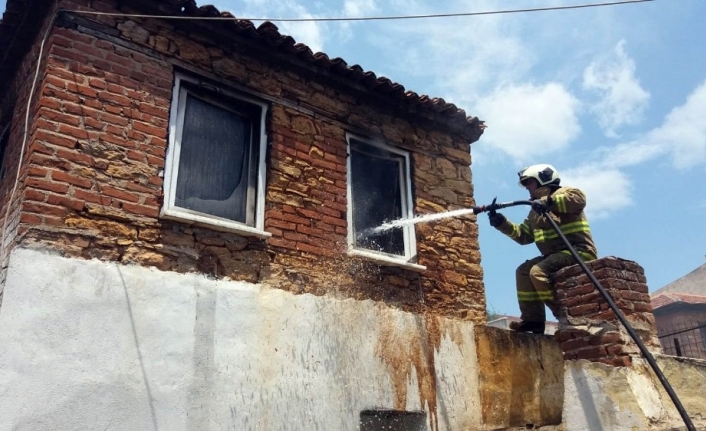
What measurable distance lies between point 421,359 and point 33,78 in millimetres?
4423

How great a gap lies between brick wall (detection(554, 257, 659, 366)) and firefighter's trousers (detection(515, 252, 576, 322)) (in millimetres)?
178

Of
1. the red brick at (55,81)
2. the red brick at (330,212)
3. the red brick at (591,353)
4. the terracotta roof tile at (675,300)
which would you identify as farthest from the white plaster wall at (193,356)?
the terracotta roof tile at (675,300)

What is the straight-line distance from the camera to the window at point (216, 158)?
5020mm

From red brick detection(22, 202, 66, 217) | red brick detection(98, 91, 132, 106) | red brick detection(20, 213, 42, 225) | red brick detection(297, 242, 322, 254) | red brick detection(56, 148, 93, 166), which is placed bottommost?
red brick detection(20, 213, 42, 225)

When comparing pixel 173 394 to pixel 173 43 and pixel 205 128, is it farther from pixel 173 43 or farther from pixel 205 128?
Answer: pixel 173 43

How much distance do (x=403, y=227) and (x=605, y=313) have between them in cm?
223

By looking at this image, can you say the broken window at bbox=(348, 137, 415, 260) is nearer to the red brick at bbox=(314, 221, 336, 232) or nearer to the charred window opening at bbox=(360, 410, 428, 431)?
the red brick at bbox=(314, 221, 336, 232)

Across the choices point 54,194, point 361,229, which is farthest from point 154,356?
point 361,229

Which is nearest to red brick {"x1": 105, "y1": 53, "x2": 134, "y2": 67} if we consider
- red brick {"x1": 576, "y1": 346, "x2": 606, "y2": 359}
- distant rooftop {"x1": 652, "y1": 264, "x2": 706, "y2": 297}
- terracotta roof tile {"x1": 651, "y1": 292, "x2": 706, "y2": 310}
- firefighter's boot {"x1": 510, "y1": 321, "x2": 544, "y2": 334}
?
firefighter's boot {"x1": 510, "y1": 321, "x2": 544, "y2": 334}

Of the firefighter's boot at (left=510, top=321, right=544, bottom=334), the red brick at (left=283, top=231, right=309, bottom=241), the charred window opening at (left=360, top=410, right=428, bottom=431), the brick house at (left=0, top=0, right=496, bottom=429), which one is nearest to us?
the brick house at (left=0, top=0, right=496, bottom=429)

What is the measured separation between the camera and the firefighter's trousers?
20.2 ft

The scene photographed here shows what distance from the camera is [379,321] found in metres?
5.53

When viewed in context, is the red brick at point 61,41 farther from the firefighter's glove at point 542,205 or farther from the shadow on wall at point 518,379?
the shadow on wall at point 518,379

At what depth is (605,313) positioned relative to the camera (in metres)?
5.51
